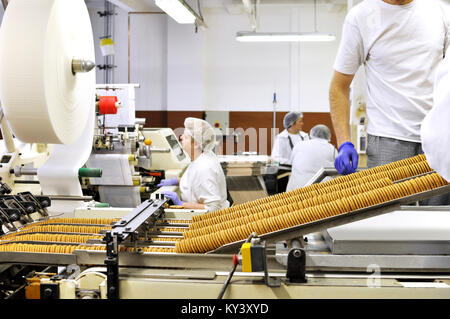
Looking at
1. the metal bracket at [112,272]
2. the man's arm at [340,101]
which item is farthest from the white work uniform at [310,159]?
the metal bracket at [112,272]

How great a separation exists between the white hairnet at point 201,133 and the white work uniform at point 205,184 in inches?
4.3

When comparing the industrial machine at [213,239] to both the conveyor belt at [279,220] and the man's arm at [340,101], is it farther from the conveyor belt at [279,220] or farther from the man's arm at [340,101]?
the man's arm at [340,101]

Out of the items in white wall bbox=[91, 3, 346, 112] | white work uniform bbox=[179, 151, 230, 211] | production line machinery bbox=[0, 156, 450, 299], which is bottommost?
white work uniform bbox=[179, 151, 230, 211]

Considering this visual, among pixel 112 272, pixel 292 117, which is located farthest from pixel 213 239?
pixel 292 117

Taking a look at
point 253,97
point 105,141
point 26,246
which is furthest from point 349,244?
point 253,97

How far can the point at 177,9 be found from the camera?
521 cm

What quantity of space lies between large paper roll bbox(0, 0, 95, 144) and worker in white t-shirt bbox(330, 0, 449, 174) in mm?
1036

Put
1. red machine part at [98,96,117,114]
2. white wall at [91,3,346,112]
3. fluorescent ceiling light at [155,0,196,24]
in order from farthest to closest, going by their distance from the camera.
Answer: white wall at [91,3,346,112]
fluorescent ceiling light at [155,0,196,24]
red machine part at [98,96,117,114]

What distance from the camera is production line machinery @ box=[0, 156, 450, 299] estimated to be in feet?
3.25

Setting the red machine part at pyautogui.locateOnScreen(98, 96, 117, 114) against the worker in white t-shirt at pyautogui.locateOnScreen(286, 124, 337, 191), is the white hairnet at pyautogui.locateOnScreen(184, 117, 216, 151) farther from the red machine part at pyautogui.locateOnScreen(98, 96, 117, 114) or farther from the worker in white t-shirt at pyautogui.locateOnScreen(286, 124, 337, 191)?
the worker in white t-shirt at pyautogui.locateOnScreen(286, 124, 337, 191)

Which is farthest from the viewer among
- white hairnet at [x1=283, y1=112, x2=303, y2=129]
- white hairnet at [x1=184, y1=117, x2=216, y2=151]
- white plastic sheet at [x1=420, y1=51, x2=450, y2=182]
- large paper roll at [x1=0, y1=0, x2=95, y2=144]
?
white hairnet at [x1=283, y1=112, x2=303, y2=129]

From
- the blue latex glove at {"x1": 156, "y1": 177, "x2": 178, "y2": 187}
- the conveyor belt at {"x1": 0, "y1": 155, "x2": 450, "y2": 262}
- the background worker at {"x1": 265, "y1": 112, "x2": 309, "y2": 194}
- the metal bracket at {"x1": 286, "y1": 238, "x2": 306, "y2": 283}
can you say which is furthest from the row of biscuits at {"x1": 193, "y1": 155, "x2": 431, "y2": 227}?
the background worker at {"x1": 265, "y1": 112, "x2": 309, "y2": 194}

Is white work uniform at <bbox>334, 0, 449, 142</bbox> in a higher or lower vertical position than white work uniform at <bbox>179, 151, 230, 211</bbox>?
higher

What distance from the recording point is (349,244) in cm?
111
